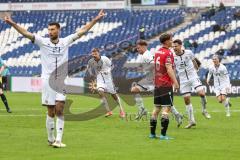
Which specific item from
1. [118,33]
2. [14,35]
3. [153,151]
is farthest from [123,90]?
[153,151]

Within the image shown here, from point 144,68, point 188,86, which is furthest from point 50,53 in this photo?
point 144,68

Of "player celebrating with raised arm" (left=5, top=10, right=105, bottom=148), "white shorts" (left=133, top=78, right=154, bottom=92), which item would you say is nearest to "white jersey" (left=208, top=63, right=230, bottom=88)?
"white shorts" (left=133, top=78, right=154, bottom=92)

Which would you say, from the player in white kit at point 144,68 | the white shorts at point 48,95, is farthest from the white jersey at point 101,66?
the white shorts at point 48,95

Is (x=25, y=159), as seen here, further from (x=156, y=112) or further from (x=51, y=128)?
(x=156, y=112)

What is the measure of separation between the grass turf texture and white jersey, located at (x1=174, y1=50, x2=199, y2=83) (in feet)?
4.95

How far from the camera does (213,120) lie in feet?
75.4

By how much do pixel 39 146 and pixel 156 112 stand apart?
329 cm

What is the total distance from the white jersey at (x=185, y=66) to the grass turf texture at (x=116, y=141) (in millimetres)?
1509

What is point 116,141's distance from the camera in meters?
16.2

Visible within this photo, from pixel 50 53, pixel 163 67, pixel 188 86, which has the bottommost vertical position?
pixel 188 86

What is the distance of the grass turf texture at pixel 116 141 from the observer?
13617mm

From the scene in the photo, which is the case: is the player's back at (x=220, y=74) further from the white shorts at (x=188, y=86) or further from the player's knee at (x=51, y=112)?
the player's knee at (x=51, y=112)

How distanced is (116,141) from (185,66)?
18.1 feet

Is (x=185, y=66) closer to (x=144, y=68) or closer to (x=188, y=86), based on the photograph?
(x=188, y=86)
